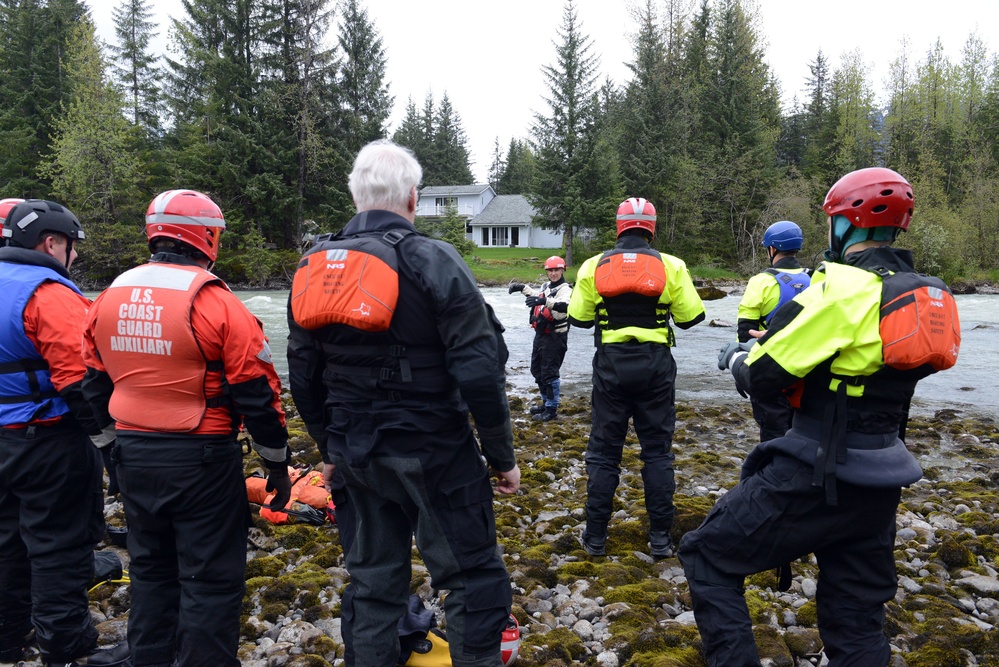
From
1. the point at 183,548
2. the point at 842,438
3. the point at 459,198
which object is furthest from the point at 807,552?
the point at 459,198

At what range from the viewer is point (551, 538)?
5.64m

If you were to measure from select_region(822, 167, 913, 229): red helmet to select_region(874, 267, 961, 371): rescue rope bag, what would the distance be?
0.33 m

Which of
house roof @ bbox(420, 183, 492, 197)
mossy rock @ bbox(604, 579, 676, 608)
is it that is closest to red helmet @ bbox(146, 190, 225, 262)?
mossy rock @ bbox(604, 579, 676, 608)

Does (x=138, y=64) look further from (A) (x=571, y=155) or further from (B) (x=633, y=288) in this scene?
(B) (x=633, y=288)

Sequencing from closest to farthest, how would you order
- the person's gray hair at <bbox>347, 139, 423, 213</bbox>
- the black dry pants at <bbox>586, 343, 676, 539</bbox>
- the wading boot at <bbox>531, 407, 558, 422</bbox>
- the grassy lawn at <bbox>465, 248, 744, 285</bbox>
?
the person's gray hair at <bbox>347, 139, 423, 213</bbox>
the black dry pants at <bbox>586, 343, 676, 539</bbox>
the wading boot at <bbox>531, 407, 558, 422</bbox>
the grassy lawn at <bbox>465, 248, 744, 285</bbox>

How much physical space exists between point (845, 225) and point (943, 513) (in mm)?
4653

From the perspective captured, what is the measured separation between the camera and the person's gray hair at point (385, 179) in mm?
3062

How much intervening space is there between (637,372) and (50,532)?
3.92 metres

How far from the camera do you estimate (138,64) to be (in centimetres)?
4903

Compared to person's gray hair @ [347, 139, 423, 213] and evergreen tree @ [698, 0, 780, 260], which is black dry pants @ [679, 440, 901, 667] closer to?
person's gray hair @ [347, 139, 423, 213]

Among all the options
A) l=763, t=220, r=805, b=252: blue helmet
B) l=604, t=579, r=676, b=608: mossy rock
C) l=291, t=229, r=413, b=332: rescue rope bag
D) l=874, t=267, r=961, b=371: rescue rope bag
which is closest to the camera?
l=874, t=267, r=961, b=371: rescue rope bag

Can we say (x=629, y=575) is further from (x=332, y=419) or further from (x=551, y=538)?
(x=332, y=419)

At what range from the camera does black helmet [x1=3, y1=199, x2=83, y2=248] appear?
3.69 metres

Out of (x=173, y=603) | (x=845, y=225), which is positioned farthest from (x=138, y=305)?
(x=845, y=225)
